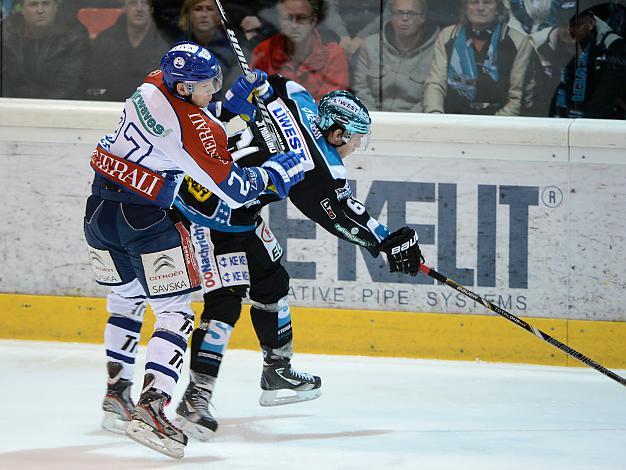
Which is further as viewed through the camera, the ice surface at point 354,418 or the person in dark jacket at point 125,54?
the person in dark jacket at point 125,54

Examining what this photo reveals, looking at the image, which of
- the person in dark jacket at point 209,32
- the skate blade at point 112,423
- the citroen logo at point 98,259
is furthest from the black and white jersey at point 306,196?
the person in dark jacket at point 209,32

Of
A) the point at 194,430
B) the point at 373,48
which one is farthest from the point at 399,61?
the point at 194,430

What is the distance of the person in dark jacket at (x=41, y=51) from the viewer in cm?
582

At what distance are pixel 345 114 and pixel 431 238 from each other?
47.3 inches

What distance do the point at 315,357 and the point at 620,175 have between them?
151 centimetres

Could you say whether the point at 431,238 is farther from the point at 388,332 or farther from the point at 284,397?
the point at 284,397

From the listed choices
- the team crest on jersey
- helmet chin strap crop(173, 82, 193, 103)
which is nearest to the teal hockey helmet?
helmet chin strap crop(173, 82, 193, 103)

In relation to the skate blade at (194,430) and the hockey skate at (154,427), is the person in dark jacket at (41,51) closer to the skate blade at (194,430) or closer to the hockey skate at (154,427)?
the skate blade at (194,430)

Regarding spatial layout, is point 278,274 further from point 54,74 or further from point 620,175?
point 54,74

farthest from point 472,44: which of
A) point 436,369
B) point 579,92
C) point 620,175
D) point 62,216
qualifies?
point 62,216

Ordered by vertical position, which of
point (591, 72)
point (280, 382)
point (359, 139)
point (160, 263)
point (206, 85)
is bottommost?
point (280, 382)

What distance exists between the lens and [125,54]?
5809 millimetres

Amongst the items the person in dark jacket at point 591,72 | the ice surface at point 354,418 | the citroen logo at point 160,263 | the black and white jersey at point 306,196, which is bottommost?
the ice surface at point 354,418

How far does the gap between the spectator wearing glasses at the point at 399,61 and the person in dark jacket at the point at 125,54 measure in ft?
3.27
